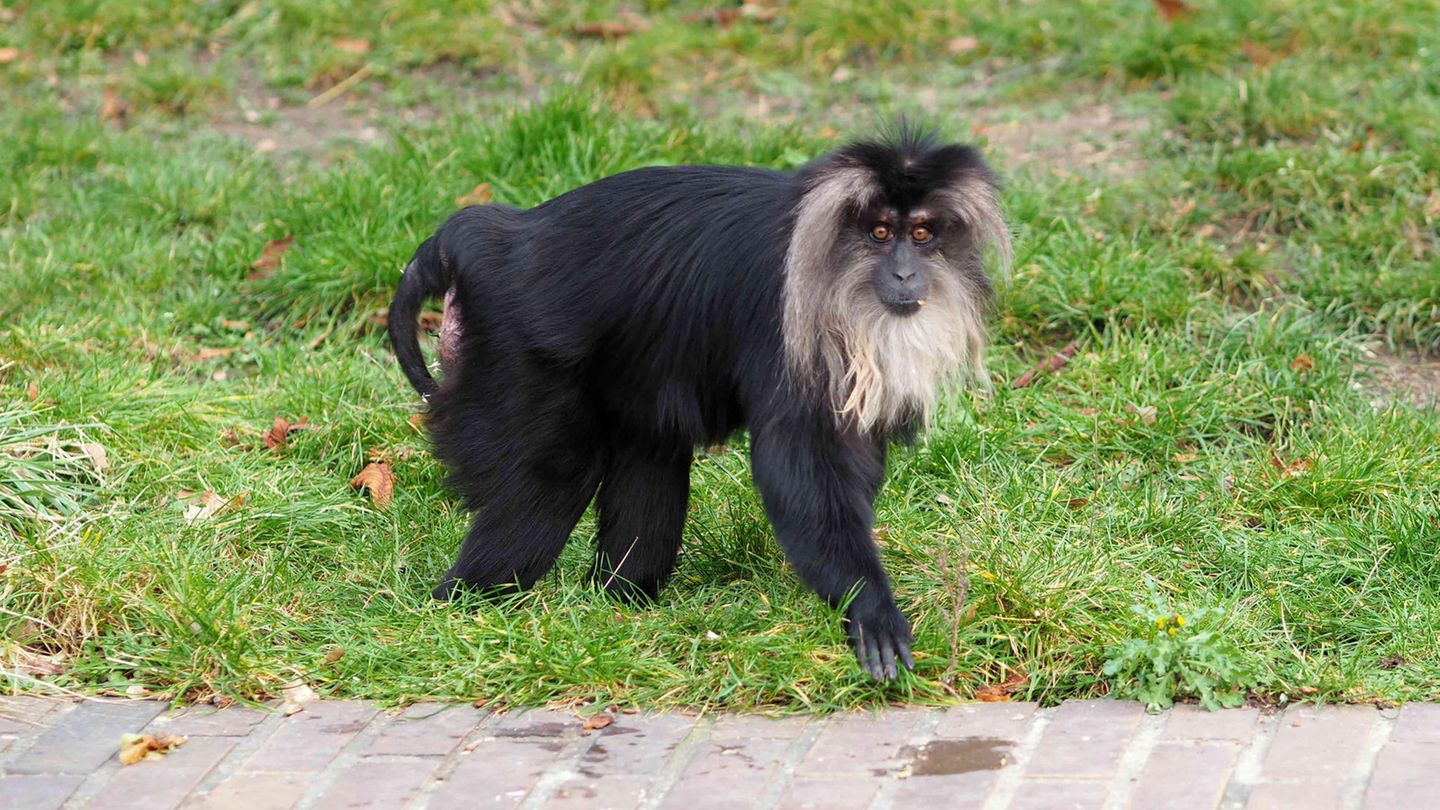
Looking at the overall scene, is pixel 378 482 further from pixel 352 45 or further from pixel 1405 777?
pixel 352 45

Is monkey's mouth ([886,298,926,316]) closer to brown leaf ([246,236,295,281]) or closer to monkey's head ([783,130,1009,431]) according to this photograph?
monkey's head ([783,130,1009,431])

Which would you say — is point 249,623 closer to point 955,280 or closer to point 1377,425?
point 955,280

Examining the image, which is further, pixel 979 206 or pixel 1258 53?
pixel 1258 53

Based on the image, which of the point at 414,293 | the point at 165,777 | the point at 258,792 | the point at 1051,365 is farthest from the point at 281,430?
the point at 1051,365

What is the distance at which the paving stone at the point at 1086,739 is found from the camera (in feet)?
11.4

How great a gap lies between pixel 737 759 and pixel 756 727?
172 millimetres

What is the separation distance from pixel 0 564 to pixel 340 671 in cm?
99

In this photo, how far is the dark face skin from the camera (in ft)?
12.6

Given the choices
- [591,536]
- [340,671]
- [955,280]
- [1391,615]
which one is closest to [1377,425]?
[1391,615]

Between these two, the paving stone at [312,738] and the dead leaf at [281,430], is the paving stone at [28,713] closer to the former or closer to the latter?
the paving stone at [312,738]

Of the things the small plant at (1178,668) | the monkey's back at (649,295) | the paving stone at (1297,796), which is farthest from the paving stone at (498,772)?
the paving stone at (1297,796)

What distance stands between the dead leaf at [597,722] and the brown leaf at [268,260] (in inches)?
127

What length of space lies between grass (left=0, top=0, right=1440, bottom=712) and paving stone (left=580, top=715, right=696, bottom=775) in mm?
100

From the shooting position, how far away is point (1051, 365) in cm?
567
